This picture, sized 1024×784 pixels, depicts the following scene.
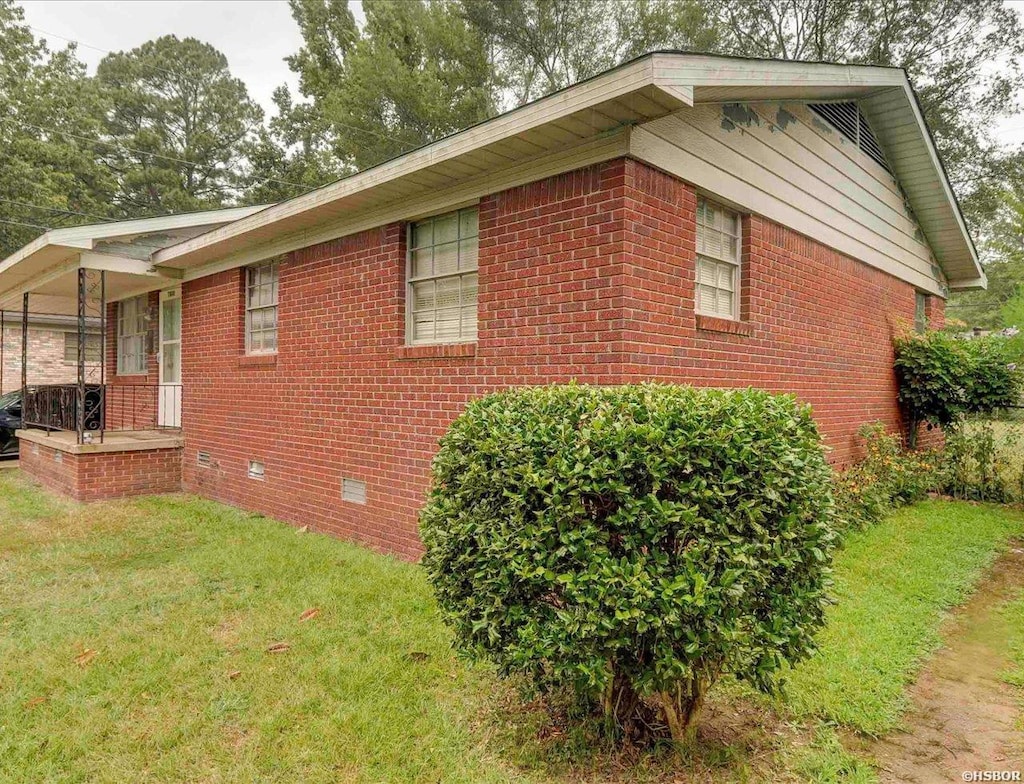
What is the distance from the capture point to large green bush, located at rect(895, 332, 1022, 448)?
8.25 metres

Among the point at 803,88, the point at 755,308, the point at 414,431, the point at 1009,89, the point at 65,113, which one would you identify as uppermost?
the point at 65,113

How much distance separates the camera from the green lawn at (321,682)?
2.71m

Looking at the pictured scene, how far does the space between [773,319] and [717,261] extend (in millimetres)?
971

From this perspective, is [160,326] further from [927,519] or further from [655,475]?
[927,519]

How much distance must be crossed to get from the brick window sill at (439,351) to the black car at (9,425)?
38.3 feet

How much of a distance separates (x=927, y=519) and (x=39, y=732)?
8.33m

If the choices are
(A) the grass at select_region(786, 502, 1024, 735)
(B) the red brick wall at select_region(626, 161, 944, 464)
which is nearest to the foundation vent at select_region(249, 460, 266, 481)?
(B) the red brick wall at select_region(626, 161, 944, 464)

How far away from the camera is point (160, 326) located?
10.2 m

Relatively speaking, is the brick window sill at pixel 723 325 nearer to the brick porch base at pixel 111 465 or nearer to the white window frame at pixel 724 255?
the white window frame at pixel 724 255

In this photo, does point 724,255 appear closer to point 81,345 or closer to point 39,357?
point 81,345

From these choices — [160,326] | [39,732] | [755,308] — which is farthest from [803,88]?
[160,326]

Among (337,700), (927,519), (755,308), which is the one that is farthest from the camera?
(927,519)

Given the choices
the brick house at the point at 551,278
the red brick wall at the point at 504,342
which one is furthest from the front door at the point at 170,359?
the red brick wall at the point at 504,342

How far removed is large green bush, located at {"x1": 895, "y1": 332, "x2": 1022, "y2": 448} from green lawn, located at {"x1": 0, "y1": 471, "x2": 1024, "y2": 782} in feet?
11.1
